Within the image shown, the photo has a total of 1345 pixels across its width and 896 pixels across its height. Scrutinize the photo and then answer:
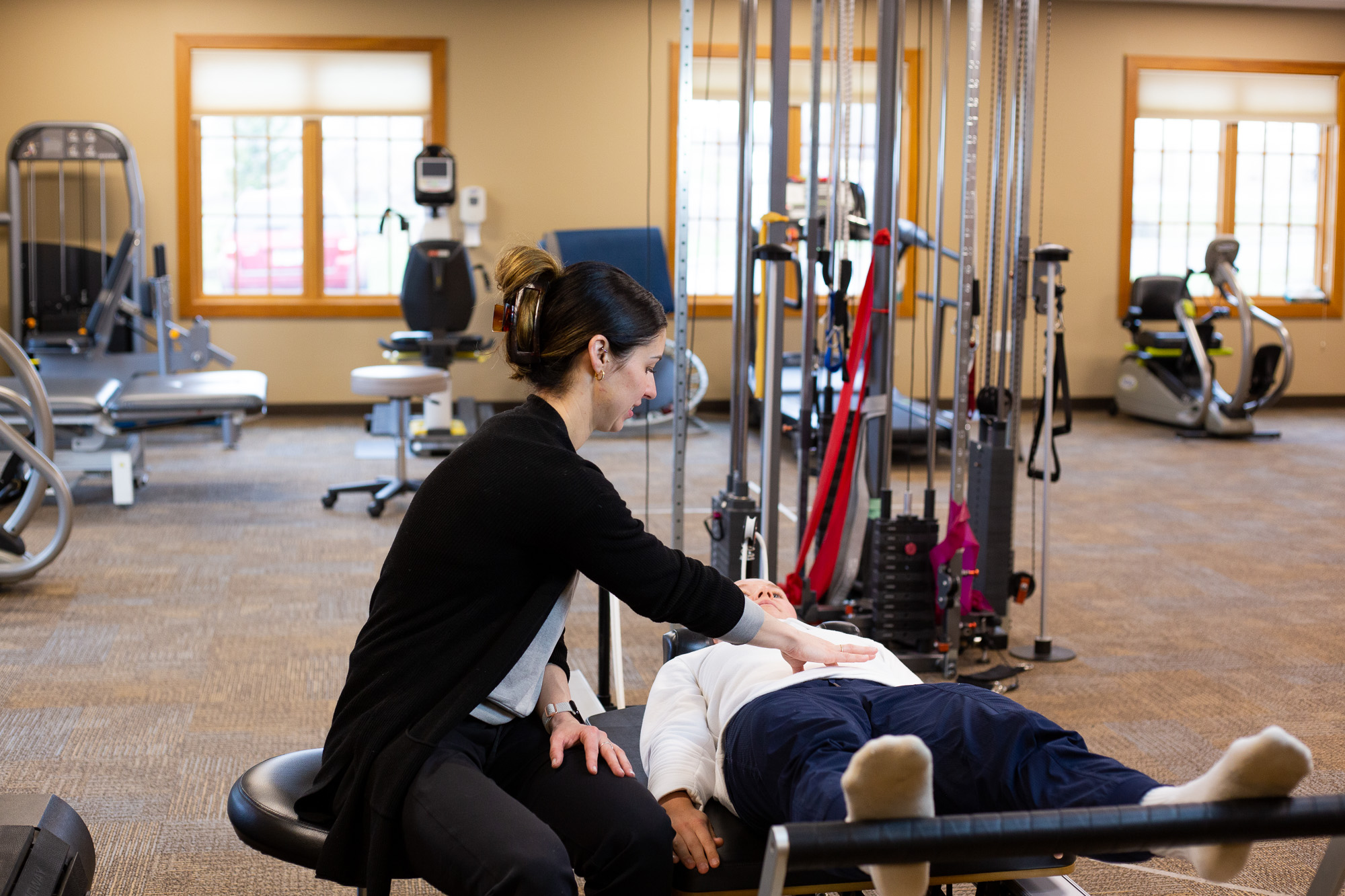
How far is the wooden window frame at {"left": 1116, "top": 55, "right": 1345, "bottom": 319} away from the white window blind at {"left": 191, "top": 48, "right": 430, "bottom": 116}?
448 centimetres

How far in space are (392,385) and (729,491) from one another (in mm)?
2215

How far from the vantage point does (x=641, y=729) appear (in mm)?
1763

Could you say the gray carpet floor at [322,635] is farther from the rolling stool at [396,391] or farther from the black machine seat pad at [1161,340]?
the black machine seat pad at [1161,340]

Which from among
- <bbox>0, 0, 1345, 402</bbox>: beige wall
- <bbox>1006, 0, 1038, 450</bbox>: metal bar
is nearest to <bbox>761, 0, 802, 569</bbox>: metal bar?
<bbox>1006, 0, 1038, 450</bbox>: metal bar

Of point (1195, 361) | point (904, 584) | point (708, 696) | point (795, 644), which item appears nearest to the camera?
point (795, 644)

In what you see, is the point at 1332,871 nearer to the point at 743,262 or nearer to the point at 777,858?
the point at 777,858

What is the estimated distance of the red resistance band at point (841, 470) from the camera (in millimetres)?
3055

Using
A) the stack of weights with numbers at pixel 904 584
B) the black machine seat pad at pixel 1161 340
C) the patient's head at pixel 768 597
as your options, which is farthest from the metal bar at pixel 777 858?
the black machine seat pad at pixel 1161 340

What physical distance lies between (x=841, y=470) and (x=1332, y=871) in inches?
81.0

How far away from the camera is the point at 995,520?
3.24 m

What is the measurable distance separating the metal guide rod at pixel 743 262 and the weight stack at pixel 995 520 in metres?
0.69

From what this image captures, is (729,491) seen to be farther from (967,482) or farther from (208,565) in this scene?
(208,565)

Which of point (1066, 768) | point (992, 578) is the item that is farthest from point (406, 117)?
point (1066, 768)

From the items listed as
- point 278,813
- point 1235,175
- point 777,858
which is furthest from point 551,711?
point 1235,175
